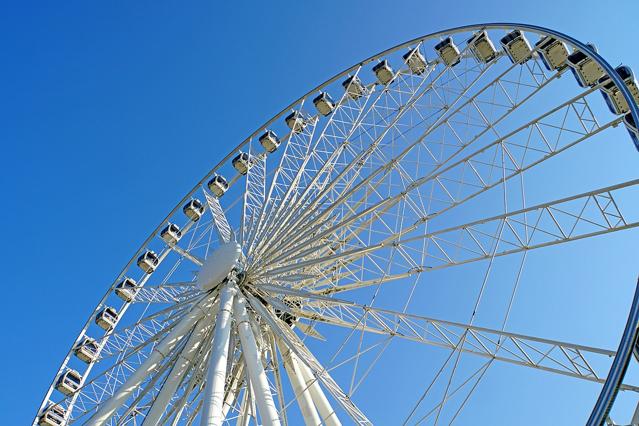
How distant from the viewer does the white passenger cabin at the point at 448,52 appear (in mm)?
19234

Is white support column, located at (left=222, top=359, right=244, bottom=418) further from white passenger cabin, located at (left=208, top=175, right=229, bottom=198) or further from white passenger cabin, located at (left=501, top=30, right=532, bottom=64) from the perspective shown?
white passenger cabin, located at (left=501, top=30, right=532, bottom=64)

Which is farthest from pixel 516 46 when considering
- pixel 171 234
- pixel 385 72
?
pixel 171 234

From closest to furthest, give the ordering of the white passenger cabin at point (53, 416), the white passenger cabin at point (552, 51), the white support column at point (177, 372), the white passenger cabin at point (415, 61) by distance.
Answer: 1. the white support column at point (177, 372)
2. the white passenger cabin at point (552, 51)
3. the white passenger cabin at point (415, 61)
4. the white passenger cabin at point (53, 416)

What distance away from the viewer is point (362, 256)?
55.4ft

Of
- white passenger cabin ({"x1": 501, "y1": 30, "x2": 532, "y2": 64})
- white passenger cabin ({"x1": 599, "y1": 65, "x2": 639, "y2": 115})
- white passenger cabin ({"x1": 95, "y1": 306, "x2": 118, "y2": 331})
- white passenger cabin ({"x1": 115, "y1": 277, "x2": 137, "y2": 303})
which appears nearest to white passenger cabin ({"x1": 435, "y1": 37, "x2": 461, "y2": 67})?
white passenger cabin ({"x1": 501, "y1": 30, "x2": 532, "y2": 64})

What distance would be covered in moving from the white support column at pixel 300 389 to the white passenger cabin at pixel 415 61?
9784mm

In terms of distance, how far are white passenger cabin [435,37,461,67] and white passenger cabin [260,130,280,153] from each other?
666 cm

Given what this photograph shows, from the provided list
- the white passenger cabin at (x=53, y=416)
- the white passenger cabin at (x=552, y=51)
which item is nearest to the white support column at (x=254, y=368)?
the white passenger cabin at (x=552, y=51)

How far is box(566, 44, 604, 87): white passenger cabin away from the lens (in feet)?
47.8

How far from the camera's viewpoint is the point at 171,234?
24.9m

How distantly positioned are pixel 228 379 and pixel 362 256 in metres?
4.58

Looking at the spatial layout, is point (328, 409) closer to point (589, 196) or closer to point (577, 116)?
point (589, 196)

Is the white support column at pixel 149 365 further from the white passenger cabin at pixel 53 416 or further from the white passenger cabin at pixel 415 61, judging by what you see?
the white passenger cabin at pixel 415 61

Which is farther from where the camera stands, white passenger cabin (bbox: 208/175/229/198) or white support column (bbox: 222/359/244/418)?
white passenger cabin (bbox: 208/175/229/198)
